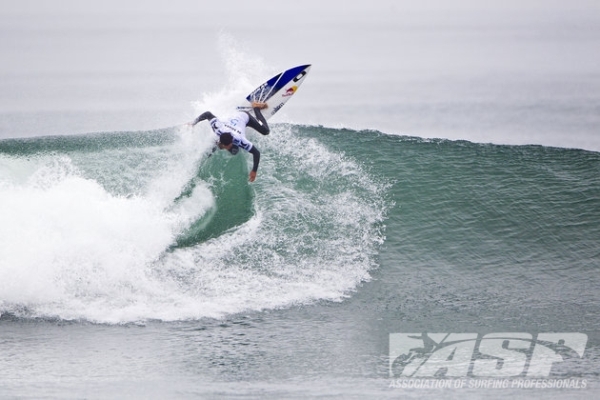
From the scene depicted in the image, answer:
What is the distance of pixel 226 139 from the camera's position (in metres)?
10.0

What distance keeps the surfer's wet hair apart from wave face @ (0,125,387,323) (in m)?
1.15

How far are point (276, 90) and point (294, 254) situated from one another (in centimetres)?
357

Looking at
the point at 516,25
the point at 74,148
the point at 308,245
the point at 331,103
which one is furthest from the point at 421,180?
the point at 516,25

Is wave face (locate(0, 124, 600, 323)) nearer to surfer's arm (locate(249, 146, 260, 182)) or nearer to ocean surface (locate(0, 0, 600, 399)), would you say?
ocean surface (locate(0, 0, 600, 399))

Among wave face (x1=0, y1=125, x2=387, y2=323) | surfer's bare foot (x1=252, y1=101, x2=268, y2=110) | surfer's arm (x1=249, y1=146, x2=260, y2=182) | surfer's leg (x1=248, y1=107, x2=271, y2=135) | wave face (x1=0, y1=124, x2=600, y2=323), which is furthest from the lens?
surfer's bare foot (x1=252, y1=101, x2=268, y2=110)

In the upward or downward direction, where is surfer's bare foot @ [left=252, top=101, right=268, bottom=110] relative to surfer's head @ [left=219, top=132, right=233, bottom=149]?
upward

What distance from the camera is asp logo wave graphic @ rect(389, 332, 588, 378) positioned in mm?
7320

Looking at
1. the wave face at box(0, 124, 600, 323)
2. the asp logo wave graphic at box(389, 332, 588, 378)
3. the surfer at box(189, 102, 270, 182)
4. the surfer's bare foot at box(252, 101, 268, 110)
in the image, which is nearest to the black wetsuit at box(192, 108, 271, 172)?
the surfer at box(189, 102, 270, 182)

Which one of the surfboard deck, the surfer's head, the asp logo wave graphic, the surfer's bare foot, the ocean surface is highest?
the surfboard deck

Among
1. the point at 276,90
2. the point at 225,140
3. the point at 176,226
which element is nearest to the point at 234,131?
the point at 225,140

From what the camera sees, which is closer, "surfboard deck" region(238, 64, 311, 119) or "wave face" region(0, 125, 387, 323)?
"wave face" region(0, 125, 387, 323)

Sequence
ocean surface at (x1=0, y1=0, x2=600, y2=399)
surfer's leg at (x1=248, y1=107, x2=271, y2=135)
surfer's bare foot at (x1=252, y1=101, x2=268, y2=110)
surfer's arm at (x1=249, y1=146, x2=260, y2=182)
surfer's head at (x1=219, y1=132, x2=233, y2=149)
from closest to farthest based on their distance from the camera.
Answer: ocean surface at (x1=0, y1=0, x2=600, y2=399) → surfer's head at (x1=219, y1=132, x2=233, y2=149) → surfer's arm at (x1=249, y1=146, x2=260, y2=182) → surfer's leg at (x1=248, y1=107, x2=271, y2=135) → surfer's bare foot at (x1=252, y1=101, x2=268, y2=110)

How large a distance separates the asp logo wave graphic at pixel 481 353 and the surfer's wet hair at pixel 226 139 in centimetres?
360

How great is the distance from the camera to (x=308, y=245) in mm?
9961
